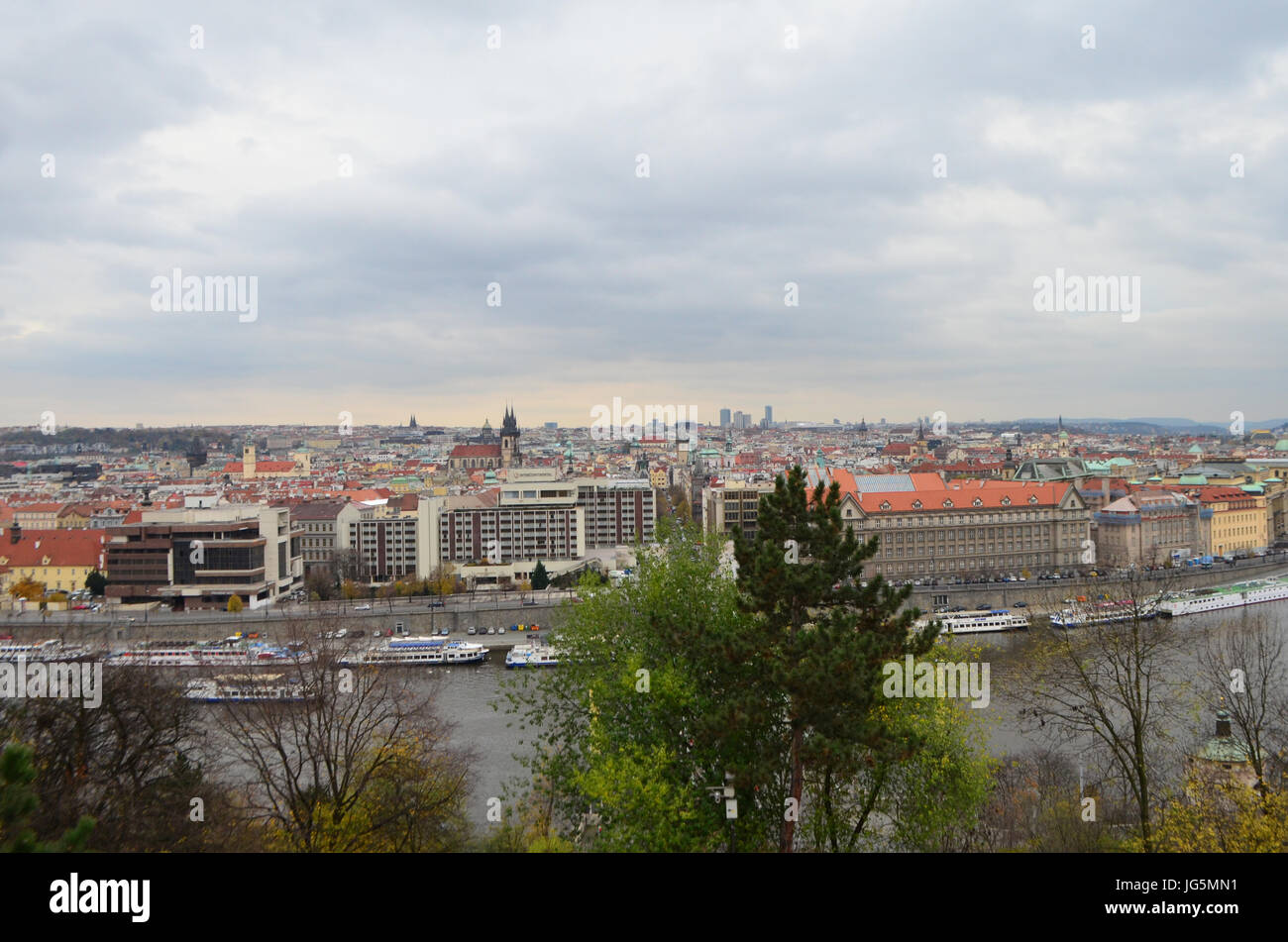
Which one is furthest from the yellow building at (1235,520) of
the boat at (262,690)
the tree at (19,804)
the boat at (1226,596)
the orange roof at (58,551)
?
the tree at (19,804)

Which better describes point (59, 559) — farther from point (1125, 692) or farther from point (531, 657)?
point (1125, 692)

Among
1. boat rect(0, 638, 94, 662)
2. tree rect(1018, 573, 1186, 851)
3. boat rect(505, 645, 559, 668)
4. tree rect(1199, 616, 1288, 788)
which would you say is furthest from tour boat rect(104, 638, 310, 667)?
tree rect(1199, 616, 1288, 788)

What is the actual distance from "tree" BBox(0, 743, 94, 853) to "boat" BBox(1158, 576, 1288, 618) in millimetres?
20405

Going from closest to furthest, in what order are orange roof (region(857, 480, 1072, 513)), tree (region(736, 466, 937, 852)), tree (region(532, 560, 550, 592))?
tree (region(736, 466, 937, 852)) → tree (region(532, 560, 550, 592)) → orange roof (region(857, 480, 1072, 513))

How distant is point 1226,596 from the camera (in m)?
20.8

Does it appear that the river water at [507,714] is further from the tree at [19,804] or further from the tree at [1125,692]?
the tree at [19,804]

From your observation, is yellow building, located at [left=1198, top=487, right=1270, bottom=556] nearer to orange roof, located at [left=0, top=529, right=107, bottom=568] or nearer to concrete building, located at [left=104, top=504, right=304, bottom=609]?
concrete building, located at [left=104, top=504, right=304, bottom=609]

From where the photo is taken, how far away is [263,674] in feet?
38.1

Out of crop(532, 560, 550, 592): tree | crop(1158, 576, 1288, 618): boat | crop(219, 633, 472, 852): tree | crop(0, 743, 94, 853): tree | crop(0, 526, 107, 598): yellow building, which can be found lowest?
crop(1158, 576, 1288, 618): boat

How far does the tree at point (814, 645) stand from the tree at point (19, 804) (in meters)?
2.68

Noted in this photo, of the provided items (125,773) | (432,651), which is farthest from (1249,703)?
(432,651)

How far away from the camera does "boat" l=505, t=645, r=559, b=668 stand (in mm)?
15516
